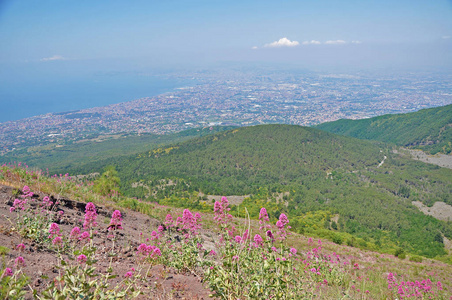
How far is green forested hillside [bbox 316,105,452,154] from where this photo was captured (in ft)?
252

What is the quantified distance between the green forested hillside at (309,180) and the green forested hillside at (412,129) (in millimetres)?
16601

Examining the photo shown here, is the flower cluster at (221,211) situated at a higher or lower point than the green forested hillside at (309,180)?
higher

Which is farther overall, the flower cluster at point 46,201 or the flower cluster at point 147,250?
the flower cluster at point 46,201

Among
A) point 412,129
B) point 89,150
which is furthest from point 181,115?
point 412,129

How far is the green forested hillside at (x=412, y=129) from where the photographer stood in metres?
76.8

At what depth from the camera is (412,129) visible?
292 feet

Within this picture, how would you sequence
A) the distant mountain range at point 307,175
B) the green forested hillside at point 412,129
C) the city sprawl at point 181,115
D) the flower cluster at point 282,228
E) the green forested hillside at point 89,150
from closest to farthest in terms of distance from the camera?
the flower cluster at point 282,228 < the distant mountain range at point 307,175 < the green forested hillside at point 89,150 < the green forested hillside at point 412,129 < the city sprawl at point 181,115

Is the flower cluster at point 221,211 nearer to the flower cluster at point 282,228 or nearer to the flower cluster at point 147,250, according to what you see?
the flower cluster at point 282,228

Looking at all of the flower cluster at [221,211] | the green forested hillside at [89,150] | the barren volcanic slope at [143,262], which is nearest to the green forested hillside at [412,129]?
the green forested hillside at [89,150]

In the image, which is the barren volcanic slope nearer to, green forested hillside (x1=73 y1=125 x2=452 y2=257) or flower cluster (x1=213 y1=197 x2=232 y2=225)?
flower cluster (x1=213 y1=197 x2=232 y2=225)

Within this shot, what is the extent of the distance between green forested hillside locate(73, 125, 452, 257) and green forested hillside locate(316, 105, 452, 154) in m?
16.6

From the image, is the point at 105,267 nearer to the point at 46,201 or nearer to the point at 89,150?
the point at 46,201

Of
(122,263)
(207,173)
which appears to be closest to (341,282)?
(122,263)

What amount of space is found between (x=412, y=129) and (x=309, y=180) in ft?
202
